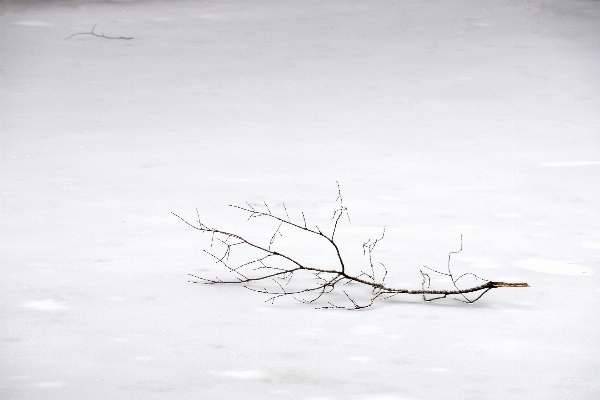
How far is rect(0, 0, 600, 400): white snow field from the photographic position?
1434 millimetres

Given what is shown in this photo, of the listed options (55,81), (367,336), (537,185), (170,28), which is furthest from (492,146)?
(170,28)

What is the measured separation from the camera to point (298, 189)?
2441 millimetres

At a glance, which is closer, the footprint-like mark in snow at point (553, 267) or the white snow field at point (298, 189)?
the white snow field at point (298, 189)

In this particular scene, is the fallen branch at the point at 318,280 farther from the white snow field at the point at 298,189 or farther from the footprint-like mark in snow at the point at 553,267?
the footprint-like mark in snow at the point at 553,267

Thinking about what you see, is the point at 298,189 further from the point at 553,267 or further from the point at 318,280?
the point at 553,267

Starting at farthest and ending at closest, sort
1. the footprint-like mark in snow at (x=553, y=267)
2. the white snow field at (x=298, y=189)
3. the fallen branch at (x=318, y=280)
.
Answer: the footprint-like mark in snow at (x=553, y=267) → the fallen branch at (x=318, y=280) → the white snow field at (x=298, y=189)

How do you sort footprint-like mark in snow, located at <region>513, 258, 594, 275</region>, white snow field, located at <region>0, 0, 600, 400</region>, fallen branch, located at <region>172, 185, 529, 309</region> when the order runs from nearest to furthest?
white snow field, located at <region>0, 0, 600, 400</region> < fallen branch, located at <region>172, 185, 529, 309</region> < footprint-like mark in snow, located at <region>513, 258, 594, 275</region>

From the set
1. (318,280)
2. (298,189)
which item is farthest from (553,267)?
(298,189)

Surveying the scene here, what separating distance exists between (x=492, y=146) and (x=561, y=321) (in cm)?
132

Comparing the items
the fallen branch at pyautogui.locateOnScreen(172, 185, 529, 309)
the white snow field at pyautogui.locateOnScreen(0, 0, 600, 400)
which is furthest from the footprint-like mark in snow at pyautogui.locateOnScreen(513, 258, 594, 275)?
the fallen branch at pyautogui.locateOnScreen(172, 185, 529, 309)

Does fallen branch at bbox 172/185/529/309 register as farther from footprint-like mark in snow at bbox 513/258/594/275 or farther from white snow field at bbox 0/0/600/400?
footprint-like mark in snow at bbox 513/258/594/275

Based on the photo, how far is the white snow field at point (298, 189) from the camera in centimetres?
143

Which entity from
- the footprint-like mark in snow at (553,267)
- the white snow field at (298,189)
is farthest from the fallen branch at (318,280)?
the footprint-like mark in snow at (553,267)

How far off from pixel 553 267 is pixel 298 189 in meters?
0.85
